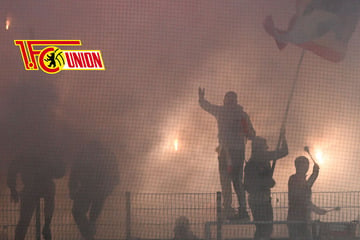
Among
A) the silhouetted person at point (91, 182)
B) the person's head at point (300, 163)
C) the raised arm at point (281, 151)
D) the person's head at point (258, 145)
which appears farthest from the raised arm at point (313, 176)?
the silhouetted person at point (91, 182)

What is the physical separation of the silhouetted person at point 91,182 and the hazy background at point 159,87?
0.28 ft

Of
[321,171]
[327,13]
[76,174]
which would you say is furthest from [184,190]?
[327,13]

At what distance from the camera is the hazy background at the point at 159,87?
4734 mm

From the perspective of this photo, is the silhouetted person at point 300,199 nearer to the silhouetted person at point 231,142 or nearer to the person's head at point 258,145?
the person's head at point 258,145

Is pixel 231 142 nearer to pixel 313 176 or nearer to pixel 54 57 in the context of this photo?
pixel 313 176

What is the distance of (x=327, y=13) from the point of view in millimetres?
5027

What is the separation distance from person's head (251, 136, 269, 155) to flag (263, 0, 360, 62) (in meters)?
0.88

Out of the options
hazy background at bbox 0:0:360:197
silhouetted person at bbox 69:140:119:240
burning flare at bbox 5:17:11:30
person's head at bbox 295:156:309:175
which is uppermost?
burning flare at bbox 5:17:11:30

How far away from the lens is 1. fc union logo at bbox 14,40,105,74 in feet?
15.5

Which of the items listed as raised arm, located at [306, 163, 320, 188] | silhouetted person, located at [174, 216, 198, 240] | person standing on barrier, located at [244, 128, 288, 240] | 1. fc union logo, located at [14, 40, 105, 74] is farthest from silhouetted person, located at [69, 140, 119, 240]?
raised arm, located at [306, 163, 320, 188]

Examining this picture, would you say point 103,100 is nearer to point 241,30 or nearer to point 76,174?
point 76,174

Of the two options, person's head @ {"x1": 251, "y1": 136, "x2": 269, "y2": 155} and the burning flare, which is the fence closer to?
person's head @ {"x1": 251, "y1": 136, "x2": 269, "y2": 155}

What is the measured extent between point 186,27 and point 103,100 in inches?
39.5

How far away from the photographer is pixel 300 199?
4.90m
